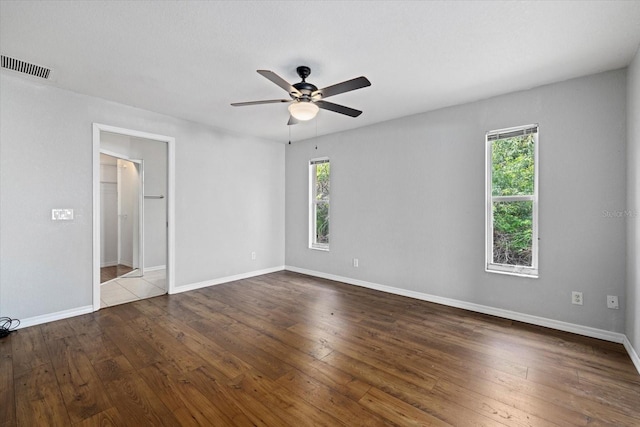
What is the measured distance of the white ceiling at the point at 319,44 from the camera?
1.89m

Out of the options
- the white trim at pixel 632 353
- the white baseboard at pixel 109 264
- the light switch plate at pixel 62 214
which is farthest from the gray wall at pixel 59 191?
the white trim at pixel 632 353

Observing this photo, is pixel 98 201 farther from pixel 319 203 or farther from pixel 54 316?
pixel 319 203

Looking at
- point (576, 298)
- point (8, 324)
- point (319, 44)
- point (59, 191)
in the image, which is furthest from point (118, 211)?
point (576, 298)

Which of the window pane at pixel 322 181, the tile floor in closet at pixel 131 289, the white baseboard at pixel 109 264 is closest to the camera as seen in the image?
the tile floor in closet at pixel 131 289

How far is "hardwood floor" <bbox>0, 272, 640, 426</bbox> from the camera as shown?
1.71m

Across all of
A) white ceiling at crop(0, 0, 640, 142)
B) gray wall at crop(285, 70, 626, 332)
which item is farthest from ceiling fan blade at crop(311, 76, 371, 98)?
gray wall at crop(285, 70, 626, 332)

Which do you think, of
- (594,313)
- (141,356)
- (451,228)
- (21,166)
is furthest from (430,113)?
(21,166)

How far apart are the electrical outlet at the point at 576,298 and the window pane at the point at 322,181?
3508mm

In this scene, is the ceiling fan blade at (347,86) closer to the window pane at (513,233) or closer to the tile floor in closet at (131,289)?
the window pane at (513,233)

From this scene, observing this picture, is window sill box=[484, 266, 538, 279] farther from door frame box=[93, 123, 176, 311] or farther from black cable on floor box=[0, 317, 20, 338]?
black cable on floor box=[0, 317, 20, 338]

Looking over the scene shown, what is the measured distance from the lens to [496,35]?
2154mm

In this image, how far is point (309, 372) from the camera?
214 centimetres

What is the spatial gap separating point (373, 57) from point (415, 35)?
1.34 feet

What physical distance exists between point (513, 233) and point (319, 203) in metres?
3.06
